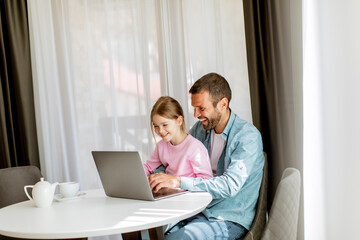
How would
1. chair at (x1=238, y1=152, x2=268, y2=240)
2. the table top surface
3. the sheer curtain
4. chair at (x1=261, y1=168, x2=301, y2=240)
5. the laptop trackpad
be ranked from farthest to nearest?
the sheer curtain, chair at (x1=238, y1=152, x2=268, y2=240), the laptop trackpad, chair at (x1=261, y1=168, x2=301, y2=240), the table top surface

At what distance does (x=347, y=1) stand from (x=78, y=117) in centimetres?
209

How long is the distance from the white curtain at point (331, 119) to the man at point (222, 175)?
315 mm

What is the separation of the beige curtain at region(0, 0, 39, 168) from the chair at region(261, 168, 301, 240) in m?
2.09

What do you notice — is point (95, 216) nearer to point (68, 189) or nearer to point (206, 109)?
point (68, 189)

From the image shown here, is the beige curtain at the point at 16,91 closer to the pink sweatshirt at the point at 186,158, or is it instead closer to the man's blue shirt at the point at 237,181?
the pink sweatshirt at the point at 186,158

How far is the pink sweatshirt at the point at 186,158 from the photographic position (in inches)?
78.2

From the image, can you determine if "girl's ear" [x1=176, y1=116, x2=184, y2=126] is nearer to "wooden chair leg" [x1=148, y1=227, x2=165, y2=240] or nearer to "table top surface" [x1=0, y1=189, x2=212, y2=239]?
"table top surface" [x1=0, y1=189, x2=212, y2=239]

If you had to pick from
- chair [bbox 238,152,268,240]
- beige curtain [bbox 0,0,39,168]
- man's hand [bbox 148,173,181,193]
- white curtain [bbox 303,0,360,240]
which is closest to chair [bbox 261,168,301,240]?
chair [bbox 238,152,268,240]

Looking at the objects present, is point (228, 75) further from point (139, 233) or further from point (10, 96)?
point (10, 96)

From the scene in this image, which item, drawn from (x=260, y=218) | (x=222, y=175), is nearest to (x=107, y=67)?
(x=222, y=175)

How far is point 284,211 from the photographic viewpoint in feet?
5.18

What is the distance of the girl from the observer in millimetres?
2010

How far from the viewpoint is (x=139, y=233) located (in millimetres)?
2057

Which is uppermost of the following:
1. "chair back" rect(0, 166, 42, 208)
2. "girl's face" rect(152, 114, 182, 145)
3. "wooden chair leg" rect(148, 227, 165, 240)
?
"girl's face" rect(152, 114, 182, 145)
